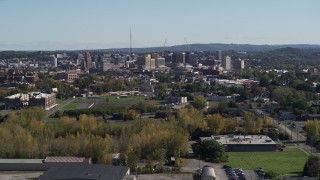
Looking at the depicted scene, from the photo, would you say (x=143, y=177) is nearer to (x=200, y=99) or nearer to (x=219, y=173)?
(x=219, y=173)

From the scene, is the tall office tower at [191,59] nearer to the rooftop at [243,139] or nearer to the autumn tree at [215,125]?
the autumn tree at [215,125]

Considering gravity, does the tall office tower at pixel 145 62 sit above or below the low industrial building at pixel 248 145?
above

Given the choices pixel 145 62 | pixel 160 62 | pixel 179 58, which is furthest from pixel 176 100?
pixel 179 58

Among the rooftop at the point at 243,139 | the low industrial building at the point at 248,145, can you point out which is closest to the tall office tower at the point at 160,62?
the rooftop at the point at 243,139

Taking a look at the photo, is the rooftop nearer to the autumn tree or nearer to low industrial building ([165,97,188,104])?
the autumn tree

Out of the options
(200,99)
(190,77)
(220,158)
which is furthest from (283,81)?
(220,158)

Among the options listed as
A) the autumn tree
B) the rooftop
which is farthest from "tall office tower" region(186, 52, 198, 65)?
the rooftop
